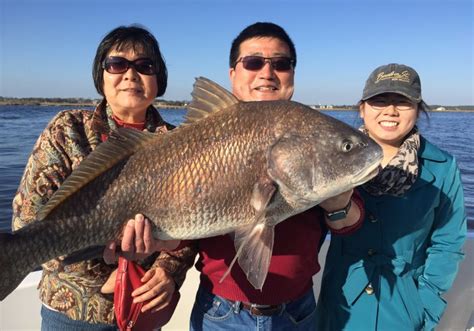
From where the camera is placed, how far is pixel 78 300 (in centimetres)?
279

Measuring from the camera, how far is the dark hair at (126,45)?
10.1ft

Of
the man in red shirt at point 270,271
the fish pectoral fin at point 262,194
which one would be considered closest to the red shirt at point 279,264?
the man in red shirt at point 270,271

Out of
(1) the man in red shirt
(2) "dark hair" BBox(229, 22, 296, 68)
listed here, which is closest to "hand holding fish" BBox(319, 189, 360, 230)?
(1) the man in red shirt

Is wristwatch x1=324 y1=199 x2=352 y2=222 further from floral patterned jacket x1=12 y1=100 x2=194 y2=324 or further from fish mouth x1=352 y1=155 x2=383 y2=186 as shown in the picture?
floral patterned jacket x1=12 y1=100 x2=194 y2=324

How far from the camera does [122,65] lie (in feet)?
9.83

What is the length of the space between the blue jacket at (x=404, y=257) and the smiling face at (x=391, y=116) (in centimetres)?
24

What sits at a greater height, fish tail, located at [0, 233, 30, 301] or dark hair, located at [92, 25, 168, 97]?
dark hair, located at [92, 25, 168, 97]

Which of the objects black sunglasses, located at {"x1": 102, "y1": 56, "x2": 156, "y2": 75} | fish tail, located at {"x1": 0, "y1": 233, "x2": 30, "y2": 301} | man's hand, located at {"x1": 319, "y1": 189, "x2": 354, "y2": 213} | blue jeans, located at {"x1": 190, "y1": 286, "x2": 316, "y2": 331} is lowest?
blue jeans, located at {"x1": 190, "y1": 286, "x2": 316, "y2": 331}

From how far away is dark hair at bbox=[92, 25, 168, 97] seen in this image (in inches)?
121

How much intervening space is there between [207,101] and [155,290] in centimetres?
129

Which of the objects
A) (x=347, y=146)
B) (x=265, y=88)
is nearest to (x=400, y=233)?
(x=347, y=146)

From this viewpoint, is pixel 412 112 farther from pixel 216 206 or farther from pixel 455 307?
pixel 455 307

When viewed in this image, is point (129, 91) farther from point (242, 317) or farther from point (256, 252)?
point (242, 317)

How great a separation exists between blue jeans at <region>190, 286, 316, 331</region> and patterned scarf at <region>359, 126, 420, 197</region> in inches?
37.2
